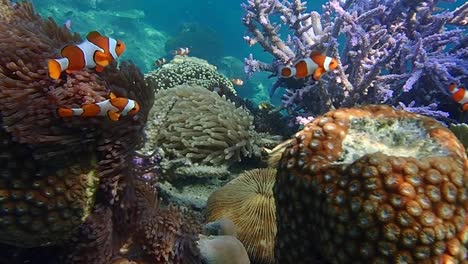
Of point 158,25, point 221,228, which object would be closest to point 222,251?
point 221,228

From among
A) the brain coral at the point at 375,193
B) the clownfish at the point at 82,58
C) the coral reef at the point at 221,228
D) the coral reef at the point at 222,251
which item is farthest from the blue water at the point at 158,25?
the brain coral at the point at 375,193

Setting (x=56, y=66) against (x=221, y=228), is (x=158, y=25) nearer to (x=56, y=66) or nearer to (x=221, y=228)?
(x=221, y=228)

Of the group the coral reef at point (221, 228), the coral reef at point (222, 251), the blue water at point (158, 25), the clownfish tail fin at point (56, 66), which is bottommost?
the coral reef at point (222, 251)

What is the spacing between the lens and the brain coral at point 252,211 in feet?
11.3

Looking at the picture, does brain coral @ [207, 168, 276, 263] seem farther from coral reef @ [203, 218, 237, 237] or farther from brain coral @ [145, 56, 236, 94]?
brain coral @ [145, 56, 236, 94]

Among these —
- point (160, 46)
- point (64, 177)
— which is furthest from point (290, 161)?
point (160, 46)

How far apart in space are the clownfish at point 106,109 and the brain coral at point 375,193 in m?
1.09

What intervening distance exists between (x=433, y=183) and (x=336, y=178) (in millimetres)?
490

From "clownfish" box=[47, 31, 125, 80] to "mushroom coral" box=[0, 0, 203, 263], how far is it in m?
0.06

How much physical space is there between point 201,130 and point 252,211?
145 cm

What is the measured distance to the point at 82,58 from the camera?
2.36 metres

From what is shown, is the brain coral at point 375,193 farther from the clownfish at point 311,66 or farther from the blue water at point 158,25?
the blue water at point 158,25

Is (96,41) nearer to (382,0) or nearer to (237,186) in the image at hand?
(237,186)

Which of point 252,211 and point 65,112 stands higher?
point 65,112
